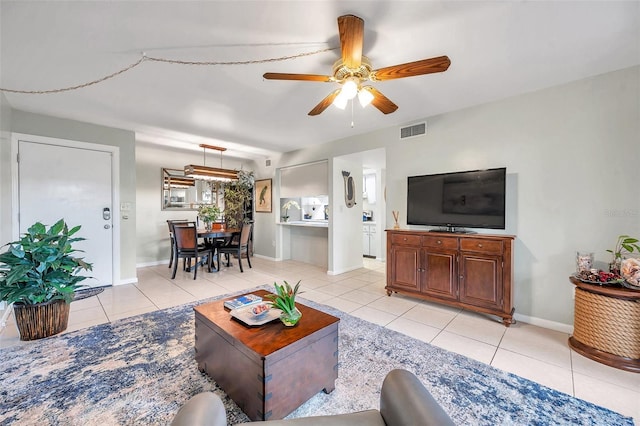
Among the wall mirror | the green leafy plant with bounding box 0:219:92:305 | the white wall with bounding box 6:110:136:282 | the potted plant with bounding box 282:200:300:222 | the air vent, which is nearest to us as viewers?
the green leafy plant with bounding box 0:219:92:305

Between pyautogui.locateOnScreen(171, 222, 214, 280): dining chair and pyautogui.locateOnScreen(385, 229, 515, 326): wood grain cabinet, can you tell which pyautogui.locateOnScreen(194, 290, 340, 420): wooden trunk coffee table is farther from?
pyautogui.locateOnScreen(171, 222, 214, 280): dining chair

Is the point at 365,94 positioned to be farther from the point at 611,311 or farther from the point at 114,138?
the point at 114,138

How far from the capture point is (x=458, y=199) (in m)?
3.11

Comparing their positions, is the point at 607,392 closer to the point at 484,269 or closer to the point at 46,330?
the point at 484,269

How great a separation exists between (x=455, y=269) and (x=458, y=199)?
829 millimetres

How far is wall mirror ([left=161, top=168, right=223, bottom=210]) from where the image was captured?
19.4 ft

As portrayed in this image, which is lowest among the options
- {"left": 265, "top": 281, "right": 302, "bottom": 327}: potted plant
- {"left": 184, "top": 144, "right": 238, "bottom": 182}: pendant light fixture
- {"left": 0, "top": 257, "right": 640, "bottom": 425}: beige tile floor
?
{"left": 0, "top": 257, "right": 640, "bottom": 425}: beige tile floor

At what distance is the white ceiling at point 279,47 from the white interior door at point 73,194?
67cm

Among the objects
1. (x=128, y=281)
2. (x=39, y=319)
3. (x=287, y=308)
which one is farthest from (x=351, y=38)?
(x=128, y=281)

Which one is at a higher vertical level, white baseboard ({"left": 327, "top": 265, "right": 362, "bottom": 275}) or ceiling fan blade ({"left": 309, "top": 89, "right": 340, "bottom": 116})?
ceiling fan blade ({"left": 309, "top": 89, "right": 340, "bottom": 116})

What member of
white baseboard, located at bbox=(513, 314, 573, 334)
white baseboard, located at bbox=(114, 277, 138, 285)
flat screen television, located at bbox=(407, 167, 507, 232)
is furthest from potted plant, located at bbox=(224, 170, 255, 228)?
white baseboard, located at bbox=(513, 314, 573, 334)

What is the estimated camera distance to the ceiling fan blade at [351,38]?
1.52m

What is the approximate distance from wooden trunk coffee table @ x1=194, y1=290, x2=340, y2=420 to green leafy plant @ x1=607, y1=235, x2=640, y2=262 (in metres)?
2.51

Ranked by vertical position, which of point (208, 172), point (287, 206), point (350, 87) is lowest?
point (287, 206)
